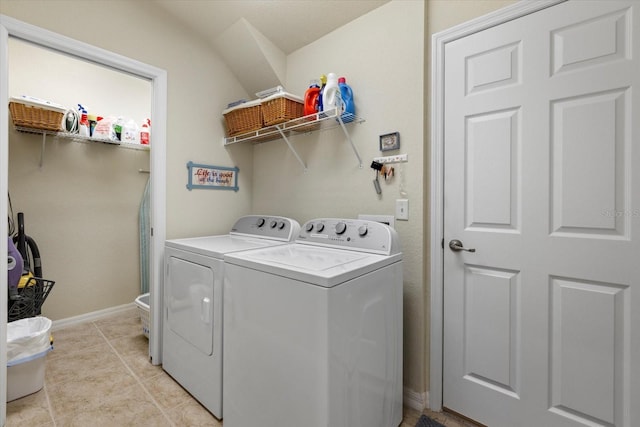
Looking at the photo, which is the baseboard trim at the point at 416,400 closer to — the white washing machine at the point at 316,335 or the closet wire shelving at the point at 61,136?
the white washing machine at the point at 316,335

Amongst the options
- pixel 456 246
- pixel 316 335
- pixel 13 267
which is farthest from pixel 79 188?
pixel 456 246

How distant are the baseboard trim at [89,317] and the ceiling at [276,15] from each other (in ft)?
9.08

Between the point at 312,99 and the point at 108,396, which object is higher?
the point at 312,99

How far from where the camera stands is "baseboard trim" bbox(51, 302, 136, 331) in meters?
2.76

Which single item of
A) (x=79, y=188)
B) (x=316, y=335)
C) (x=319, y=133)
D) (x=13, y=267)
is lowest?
(x=316, y=335)

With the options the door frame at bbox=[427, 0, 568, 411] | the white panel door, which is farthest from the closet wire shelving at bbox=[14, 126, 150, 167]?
the white panel door

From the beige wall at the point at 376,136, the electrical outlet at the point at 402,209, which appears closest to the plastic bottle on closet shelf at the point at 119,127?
the beige wall at the point at 376,136

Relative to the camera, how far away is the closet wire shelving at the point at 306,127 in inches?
73.1

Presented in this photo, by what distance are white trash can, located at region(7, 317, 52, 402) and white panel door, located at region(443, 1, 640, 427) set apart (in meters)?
2.37

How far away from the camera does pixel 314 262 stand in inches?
52.9

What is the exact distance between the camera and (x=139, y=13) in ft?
6.66

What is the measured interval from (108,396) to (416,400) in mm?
1817

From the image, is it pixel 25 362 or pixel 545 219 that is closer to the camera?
pixel 545 219

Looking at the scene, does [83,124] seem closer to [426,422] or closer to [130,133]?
[130,133]
